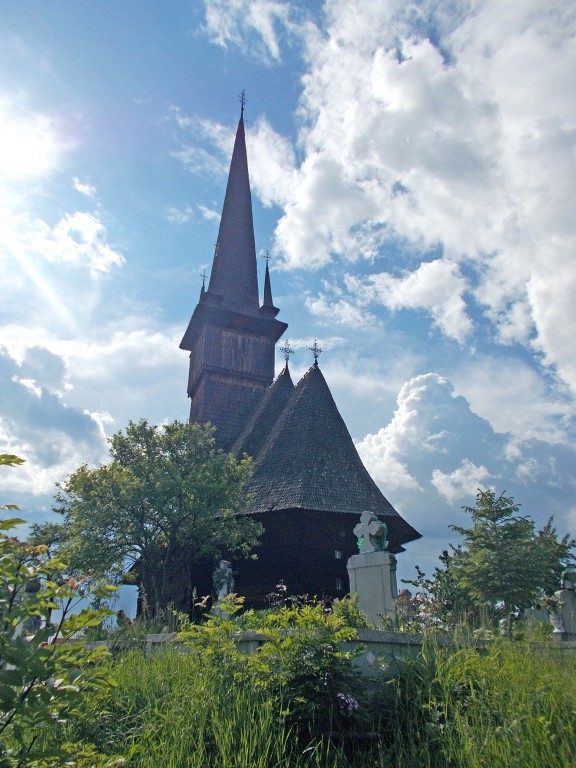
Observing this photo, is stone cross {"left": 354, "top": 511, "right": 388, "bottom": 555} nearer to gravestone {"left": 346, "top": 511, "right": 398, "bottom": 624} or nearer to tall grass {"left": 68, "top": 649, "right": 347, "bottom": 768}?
gravestone {"left": 346, "top": 511, "right": 398, "bottom": 624}

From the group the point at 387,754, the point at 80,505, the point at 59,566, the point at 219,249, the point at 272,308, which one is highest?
the point at 219,249

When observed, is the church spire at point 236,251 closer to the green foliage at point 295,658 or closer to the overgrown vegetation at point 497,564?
the overgrown vegetation at point 497,564

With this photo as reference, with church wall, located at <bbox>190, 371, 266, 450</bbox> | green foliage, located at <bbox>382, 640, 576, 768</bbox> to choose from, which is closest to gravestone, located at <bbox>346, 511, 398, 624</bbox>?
green foliage, located at <bbox>382, 640, 576, 768</bbox>

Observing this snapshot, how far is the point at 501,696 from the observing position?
4.47 m

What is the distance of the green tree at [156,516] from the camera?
17.8 m

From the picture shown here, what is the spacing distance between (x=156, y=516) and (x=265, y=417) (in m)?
9.29

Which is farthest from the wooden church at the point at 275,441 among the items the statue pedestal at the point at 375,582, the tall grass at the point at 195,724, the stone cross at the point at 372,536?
the tall grass at the point at 195,724

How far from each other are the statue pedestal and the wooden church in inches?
352

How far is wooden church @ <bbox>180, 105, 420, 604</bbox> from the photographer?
19.0 metres

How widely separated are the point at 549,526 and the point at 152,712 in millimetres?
27453

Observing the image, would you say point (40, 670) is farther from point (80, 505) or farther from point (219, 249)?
point (219, 249)

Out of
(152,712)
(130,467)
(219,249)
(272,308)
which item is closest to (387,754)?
(152,712)

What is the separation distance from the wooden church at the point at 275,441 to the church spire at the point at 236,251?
3.1 inches

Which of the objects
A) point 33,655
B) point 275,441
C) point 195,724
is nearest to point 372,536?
point 195,724
